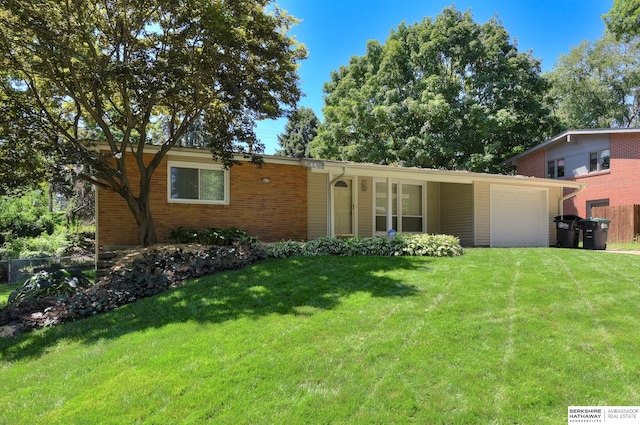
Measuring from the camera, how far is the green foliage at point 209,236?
9.86 m

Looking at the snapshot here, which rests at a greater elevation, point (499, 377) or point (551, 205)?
point (551, 205)

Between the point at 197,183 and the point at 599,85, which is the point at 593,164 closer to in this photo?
the point at 599,85

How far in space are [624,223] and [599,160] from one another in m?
4.59

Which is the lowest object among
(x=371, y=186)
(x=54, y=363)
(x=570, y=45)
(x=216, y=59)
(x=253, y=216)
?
(x=54, y=363)

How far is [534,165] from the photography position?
23844mm

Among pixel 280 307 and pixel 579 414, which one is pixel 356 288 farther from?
pixel 579 414

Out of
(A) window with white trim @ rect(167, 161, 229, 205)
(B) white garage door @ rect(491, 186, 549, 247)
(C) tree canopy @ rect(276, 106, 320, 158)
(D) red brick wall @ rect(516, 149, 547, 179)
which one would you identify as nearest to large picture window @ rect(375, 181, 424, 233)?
(B) white garage door @ rect(491, 186, 549, 247)

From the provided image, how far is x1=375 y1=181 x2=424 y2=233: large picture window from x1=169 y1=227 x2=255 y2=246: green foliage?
5.39m

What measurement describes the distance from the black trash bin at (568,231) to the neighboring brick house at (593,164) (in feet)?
16.4

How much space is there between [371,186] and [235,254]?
21.4 ft

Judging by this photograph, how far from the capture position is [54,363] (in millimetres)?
4488

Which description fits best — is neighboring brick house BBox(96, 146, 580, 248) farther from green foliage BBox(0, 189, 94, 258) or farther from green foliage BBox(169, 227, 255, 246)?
green foliage BBox(0, 189, 94, 258)

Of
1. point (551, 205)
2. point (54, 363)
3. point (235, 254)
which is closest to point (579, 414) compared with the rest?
point (54, 363)

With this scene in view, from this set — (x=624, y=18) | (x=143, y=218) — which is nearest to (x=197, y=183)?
(x=143, y=218)
